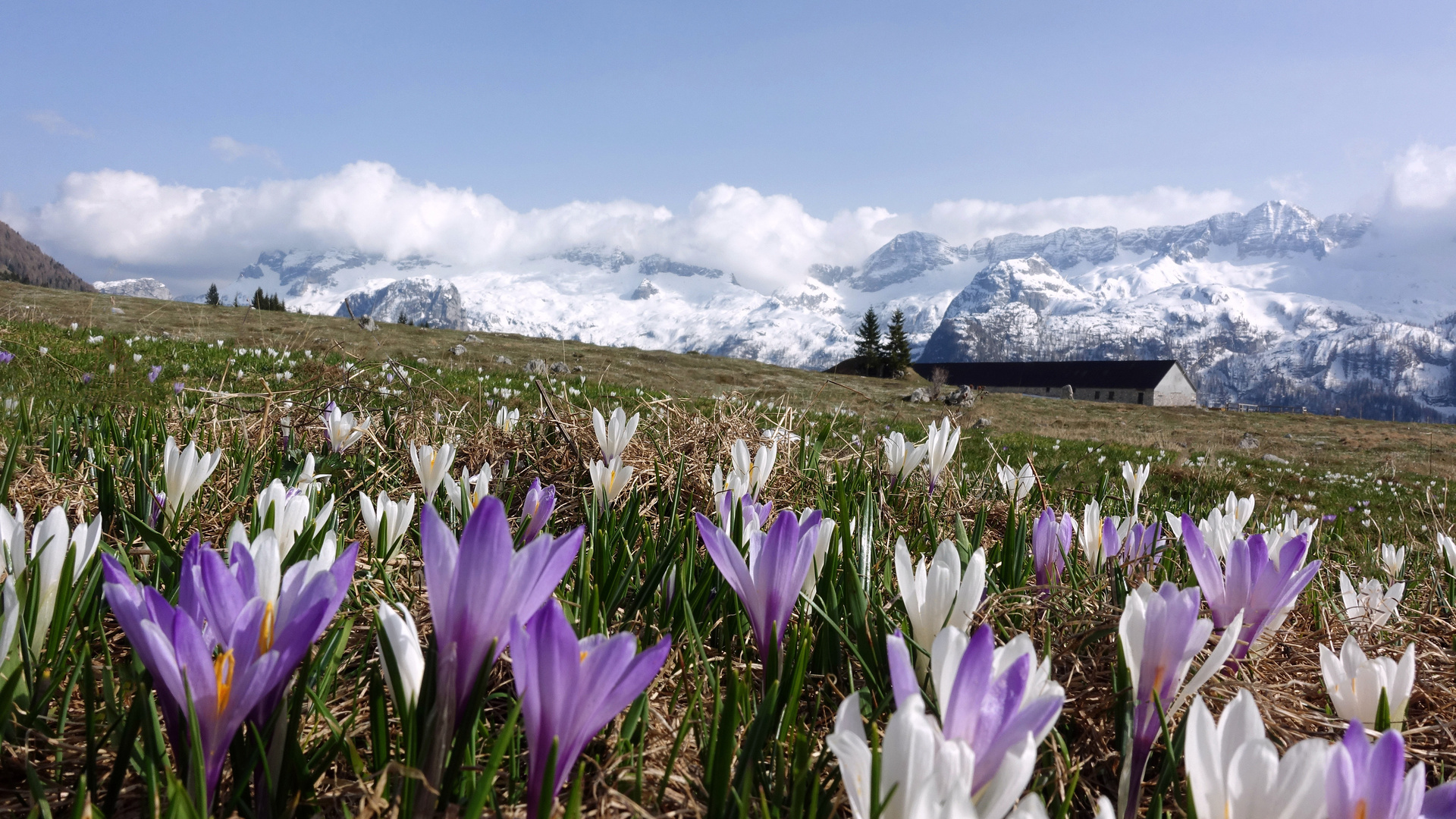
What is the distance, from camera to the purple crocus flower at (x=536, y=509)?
5.23 ft

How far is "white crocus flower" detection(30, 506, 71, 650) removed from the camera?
1066 millimetres

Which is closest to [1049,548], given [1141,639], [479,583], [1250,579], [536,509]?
[1250,579]

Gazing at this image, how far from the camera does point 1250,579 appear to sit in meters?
1.25

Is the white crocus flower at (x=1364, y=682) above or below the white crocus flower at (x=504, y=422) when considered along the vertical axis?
below

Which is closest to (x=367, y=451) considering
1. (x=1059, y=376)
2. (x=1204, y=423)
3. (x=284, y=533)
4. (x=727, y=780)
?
(x=284, y=533)

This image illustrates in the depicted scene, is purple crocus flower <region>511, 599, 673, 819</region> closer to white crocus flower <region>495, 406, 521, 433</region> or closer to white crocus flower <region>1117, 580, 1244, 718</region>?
white crocus flower <region>1117, 580, 1244, 718</region>

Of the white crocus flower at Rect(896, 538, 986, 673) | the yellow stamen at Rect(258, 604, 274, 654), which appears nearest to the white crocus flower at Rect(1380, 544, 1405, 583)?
the white crocus flower at Rect(896, 538, 986, 673)

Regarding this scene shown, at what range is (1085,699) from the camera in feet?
4.07

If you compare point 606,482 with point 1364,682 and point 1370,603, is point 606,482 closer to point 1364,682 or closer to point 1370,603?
point 1364,682

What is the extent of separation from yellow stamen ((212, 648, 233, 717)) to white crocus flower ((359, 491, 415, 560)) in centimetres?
85

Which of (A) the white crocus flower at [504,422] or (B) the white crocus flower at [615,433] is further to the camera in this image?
(A) the white crocus flower at [504,422]

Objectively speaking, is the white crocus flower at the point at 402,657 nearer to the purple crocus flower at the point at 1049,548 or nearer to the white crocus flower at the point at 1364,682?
the white crocus flower at the point at 1364,682

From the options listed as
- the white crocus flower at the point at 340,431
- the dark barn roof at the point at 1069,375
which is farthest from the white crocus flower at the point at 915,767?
the dark barn roof at the point at 1069,375

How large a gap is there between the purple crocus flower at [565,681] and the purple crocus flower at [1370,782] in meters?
0.62
